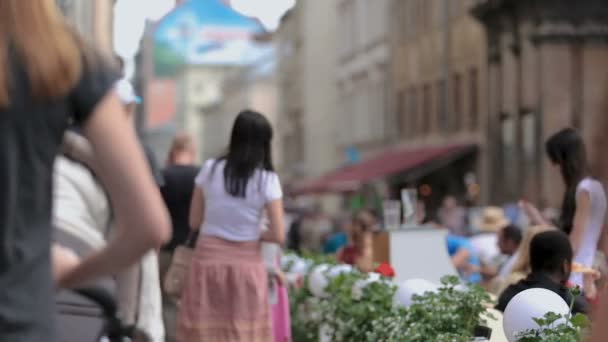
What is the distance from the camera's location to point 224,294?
8.05 metres

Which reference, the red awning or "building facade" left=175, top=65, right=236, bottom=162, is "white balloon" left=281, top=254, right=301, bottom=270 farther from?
"building facade" left=175, top=65, right=236, bottom=162

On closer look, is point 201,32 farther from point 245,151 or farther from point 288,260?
point 245,151

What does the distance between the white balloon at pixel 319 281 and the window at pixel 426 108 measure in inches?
1293

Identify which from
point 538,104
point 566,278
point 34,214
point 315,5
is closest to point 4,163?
point 34,214

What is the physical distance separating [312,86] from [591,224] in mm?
60753

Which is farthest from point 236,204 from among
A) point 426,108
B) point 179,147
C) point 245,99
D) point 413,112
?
point 245,99

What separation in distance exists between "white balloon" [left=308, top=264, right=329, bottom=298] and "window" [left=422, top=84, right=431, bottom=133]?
108 ft

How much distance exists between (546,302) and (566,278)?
1.42m

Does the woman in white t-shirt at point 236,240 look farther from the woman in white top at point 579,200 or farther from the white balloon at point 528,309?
the woman in white top at point 579,200

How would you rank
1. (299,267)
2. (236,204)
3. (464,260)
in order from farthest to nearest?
(464,260)
(299,267)
(236,204)

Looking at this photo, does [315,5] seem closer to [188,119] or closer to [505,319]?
[505,319]

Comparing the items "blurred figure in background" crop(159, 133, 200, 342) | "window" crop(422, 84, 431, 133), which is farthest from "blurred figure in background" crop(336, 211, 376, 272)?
"window" crop(422, 84, 431, 133)

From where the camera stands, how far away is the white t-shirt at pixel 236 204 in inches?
313

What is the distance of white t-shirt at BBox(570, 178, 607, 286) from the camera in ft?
27.8
